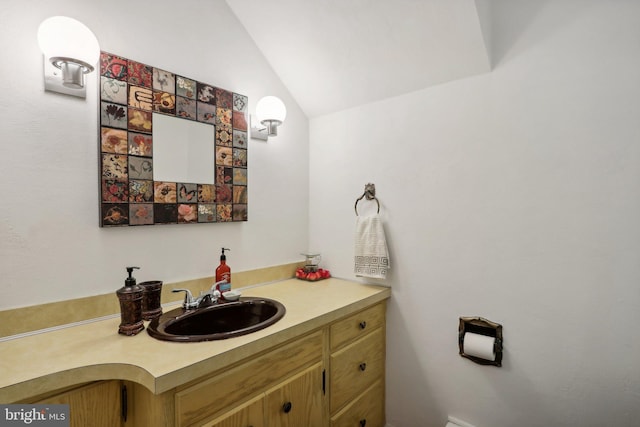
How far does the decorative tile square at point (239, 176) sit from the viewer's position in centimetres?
180

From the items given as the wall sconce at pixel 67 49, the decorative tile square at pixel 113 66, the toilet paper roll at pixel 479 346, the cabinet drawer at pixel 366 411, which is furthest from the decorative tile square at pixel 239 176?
the toilet paper roll at pixel 479 346

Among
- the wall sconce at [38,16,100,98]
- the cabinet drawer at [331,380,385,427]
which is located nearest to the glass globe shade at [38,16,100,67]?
the wall sconce at [38,16,100,98]

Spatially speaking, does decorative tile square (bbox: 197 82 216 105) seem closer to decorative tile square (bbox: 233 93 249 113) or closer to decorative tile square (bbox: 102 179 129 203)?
decorative tile square (bbox: 233 93 249 113)

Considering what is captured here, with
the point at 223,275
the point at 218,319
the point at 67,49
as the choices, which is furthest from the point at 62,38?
the point at 218,319

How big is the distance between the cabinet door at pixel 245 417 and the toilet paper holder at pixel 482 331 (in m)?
1.02

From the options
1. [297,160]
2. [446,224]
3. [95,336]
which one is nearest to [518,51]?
[446,224]

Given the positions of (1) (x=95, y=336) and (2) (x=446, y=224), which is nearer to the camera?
(1) (x=95, y=336)

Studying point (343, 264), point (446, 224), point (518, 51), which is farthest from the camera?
point (343, 264)

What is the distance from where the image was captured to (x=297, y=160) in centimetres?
218

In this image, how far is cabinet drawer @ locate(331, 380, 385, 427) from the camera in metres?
1.58

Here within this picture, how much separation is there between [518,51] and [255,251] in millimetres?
1669

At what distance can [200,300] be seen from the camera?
4.78 feet

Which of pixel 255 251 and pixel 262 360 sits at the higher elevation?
pixel 255 251

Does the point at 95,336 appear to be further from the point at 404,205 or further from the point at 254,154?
the point at 404,205
